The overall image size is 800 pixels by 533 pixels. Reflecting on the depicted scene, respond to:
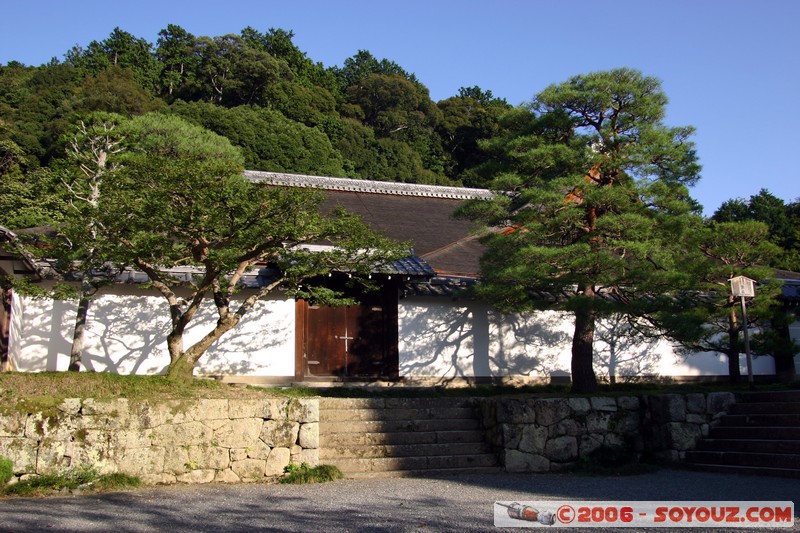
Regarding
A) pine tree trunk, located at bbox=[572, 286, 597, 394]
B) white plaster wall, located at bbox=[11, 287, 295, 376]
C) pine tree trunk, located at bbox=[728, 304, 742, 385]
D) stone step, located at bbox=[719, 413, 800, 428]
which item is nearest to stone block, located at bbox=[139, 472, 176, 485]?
white plaster wall, located at bbox=[11, 287, 295, 376]

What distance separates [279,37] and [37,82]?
18.2 meters

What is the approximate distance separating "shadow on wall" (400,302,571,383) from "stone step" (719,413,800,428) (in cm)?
378

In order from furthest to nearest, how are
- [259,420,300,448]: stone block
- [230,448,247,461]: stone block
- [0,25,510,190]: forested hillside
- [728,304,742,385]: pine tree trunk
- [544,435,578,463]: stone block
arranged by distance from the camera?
[0,25,510,190]: forested hillside < [728,304,742,385]: pine tree trunk < [544,435,578,463]: stone block < [259,420,300,448]: stone block < [230,448,247,461]: stone block

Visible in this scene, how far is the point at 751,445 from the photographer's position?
9.38 metres

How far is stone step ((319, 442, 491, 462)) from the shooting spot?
8953 millimetres

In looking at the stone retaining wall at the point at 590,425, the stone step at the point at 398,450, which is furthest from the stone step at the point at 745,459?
the stone step at the point at 398,450

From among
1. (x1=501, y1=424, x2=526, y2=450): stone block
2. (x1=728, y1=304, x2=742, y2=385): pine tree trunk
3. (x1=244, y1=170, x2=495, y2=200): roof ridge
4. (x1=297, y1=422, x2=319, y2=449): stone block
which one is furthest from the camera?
(x1=244, y1=170, x2=495, y2=200): roof ridge

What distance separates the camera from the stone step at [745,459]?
28.2ft

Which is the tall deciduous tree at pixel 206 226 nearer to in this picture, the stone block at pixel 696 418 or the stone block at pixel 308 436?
the stone block at pixel 308 436

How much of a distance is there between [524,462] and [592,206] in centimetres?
403

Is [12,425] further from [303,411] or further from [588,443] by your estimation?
[588,443]

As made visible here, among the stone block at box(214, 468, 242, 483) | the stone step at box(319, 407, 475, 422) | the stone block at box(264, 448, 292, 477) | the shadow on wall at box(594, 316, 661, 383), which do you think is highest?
the shadow on wall at box(594, 316, 661, 383)

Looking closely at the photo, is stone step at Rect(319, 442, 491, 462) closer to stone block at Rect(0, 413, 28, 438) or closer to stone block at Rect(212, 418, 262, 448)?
stone block at Rect(212, 418, 262, 448)

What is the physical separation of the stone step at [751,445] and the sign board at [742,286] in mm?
2381
